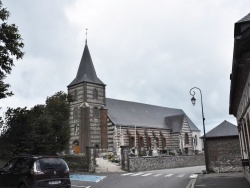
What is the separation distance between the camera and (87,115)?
44.7 m

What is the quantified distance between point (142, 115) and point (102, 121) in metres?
11.5

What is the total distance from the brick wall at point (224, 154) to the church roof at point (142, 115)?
25.3m

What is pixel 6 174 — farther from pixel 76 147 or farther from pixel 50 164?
pixel 76 147

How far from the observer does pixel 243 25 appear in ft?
27.8

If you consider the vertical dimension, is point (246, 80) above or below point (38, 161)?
above

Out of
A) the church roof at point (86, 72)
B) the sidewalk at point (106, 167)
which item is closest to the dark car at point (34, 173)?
the sidewalk at point (106, 167)

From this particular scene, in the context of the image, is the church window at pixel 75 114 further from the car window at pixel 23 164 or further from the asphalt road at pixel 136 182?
the car window at pixel 23 164

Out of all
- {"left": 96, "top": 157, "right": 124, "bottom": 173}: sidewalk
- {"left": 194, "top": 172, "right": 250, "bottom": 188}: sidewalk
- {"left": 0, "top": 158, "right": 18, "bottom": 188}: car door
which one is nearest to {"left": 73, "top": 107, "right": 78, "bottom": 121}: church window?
{"left": 96, "top": 157, "right": 124, "bottom": 173}: sidewalk

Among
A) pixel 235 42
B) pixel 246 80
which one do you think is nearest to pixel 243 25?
pixel 235 42

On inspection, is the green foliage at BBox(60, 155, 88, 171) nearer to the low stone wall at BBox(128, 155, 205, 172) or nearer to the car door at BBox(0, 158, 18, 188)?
the low stone wall at BBox(128, 155, 205, 172)

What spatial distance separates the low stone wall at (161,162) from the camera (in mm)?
30609

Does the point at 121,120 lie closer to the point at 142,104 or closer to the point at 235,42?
the point at 142,104

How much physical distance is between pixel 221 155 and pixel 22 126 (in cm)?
1496

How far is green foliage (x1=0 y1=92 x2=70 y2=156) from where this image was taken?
1916 centimetres
